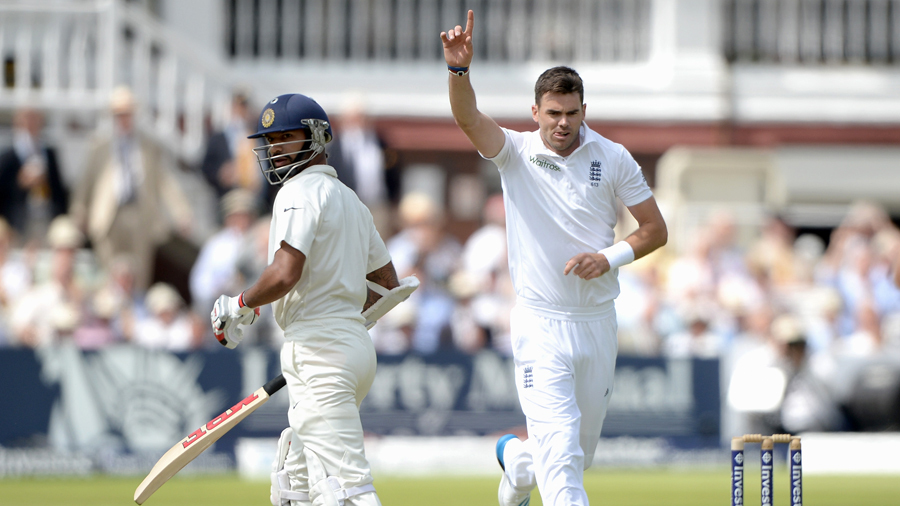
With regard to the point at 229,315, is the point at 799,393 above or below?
below

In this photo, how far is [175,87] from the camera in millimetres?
15547

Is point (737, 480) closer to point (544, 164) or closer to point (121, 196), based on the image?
point (544, 164)

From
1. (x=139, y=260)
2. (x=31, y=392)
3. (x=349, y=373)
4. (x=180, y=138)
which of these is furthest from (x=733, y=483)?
(x=180, y=138)

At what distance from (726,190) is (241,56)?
678cm

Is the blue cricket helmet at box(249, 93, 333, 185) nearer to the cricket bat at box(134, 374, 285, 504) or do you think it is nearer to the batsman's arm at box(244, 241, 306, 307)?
the batsman's arm at box(244, 241, 306, 307)

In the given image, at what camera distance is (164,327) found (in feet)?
41.6

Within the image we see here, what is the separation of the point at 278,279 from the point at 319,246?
281 millimetres

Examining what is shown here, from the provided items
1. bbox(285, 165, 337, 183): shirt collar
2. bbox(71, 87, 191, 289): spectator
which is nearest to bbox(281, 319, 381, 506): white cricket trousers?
bbox(285, 165, 337, 183): shirt collar

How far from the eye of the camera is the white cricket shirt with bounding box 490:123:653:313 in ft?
20.3

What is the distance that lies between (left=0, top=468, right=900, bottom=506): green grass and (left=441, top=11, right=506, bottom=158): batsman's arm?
3766 mm

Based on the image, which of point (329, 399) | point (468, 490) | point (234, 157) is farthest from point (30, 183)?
point (329, 399)

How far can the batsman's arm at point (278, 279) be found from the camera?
17.9 ft

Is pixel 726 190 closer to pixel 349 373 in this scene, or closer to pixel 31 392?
pixel 31 392

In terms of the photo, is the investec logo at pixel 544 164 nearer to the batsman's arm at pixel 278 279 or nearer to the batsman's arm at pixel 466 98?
the batsman's arm at pixel 466 98
